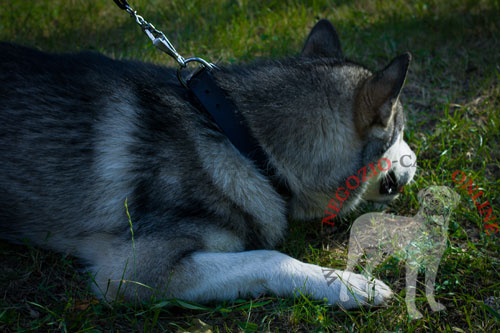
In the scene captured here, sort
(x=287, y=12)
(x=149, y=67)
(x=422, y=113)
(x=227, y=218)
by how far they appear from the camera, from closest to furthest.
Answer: (x=227, y=218)
(x=149, y=67)
(x=422, y=113)
(x=287, y=12)

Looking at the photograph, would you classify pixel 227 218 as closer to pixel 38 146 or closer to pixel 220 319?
pixel 220 319

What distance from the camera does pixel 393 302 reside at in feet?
7.22

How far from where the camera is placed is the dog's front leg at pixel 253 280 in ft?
6.89

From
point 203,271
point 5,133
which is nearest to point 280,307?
point 203,271

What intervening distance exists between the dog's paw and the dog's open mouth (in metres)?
0.75

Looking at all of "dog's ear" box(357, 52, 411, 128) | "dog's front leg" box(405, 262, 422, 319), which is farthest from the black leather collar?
"dog's front leg" box(405, 262, 422, 319)

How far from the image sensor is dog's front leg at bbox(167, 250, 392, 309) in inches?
82.7

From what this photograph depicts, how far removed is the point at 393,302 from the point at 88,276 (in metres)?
1.79

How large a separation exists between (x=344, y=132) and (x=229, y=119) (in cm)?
69

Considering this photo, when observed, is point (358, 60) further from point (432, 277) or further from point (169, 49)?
point (432, 277)

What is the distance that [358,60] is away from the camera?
4.42 meters

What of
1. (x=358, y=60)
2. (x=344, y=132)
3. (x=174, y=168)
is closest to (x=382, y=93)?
(x=344, y=132)

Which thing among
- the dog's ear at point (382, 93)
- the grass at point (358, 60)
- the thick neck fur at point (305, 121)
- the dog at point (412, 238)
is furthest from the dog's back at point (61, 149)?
the dog at point (412, 238)

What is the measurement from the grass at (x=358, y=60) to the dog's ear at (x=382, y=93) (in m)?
0.89
